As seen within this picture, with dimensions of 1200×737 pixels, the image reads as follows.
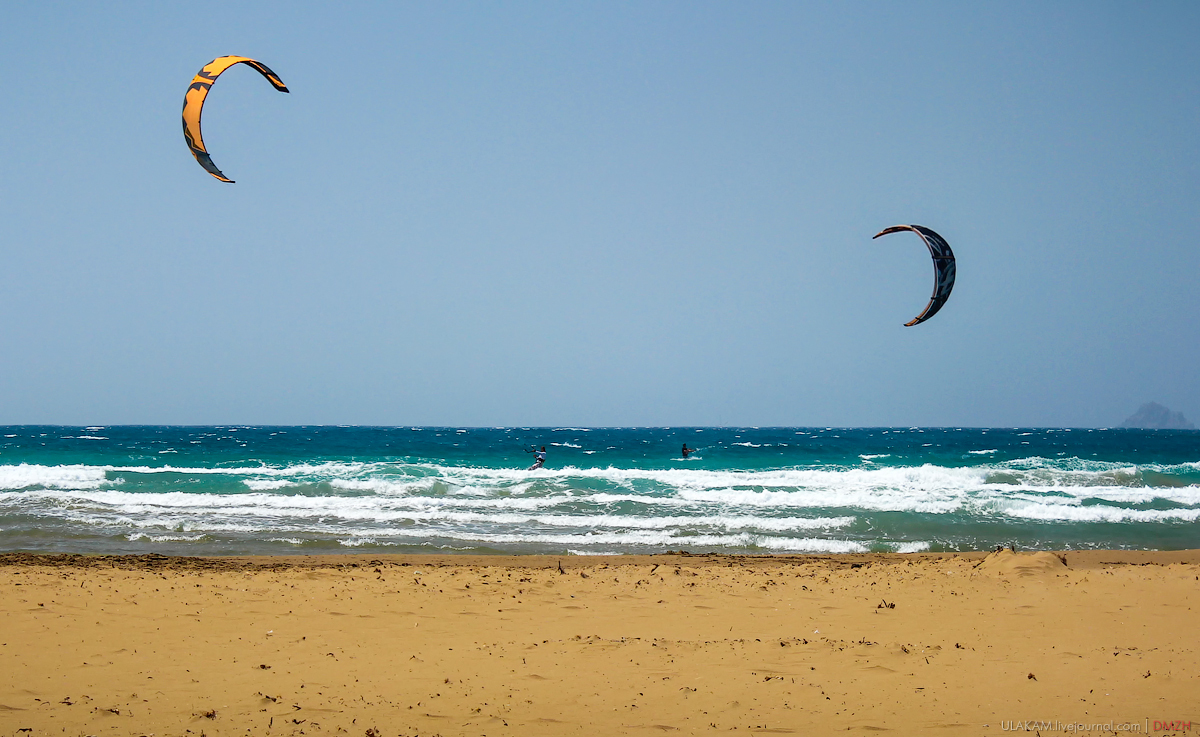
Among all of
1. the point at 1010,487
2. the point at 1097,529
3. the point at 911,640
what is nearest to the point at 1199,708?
the point at 911,640

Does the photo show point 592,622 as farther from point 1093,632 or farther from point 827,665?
point 1093,632

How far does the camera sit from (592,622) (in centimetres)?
641

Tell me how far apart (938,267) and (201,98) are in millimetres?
7633

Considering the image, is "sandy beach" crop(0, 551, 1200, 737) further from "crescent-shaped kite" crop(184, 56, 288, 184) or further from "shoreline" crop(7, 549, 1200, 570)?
"crescent-shaped kite" crop(184, 56, 288, 184)

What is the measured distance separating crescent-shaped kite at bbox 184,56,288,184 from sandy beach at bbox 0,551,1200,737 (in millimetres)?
3911

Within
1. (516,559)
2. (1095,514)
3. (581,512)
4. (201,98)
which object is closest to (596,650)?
(516,559)

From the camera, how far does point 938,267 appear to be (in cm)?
832

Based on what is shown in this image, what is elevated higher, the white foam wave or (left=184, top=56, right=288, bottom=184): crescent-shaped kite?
(left=184, top=56, right=288, bottom=184): crescent-shaped kite

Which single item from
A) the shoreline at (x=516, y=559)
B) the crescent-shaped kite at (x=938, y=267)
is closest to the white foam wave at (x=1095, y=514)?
the shoreline at (x=516, y=559)

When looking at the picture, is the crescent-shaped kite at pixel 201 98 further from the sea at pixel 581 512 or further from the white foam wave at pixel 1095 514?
the white foam wave at pixel 1095 514

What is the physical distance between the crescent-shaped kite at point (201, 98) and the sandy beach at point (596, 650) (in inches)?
154

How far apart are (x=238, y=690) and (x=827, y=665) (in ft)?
12.6

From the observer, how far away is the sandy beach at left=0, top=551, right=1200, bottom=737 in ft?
14.0

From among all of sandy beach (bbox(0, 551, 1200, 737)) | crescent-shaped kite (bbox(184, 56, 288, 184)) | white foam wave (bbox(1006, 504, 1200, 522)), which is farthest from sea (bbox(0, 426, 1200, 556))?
crescent-shaped kite (bbox(184, 56, 288, 184))
